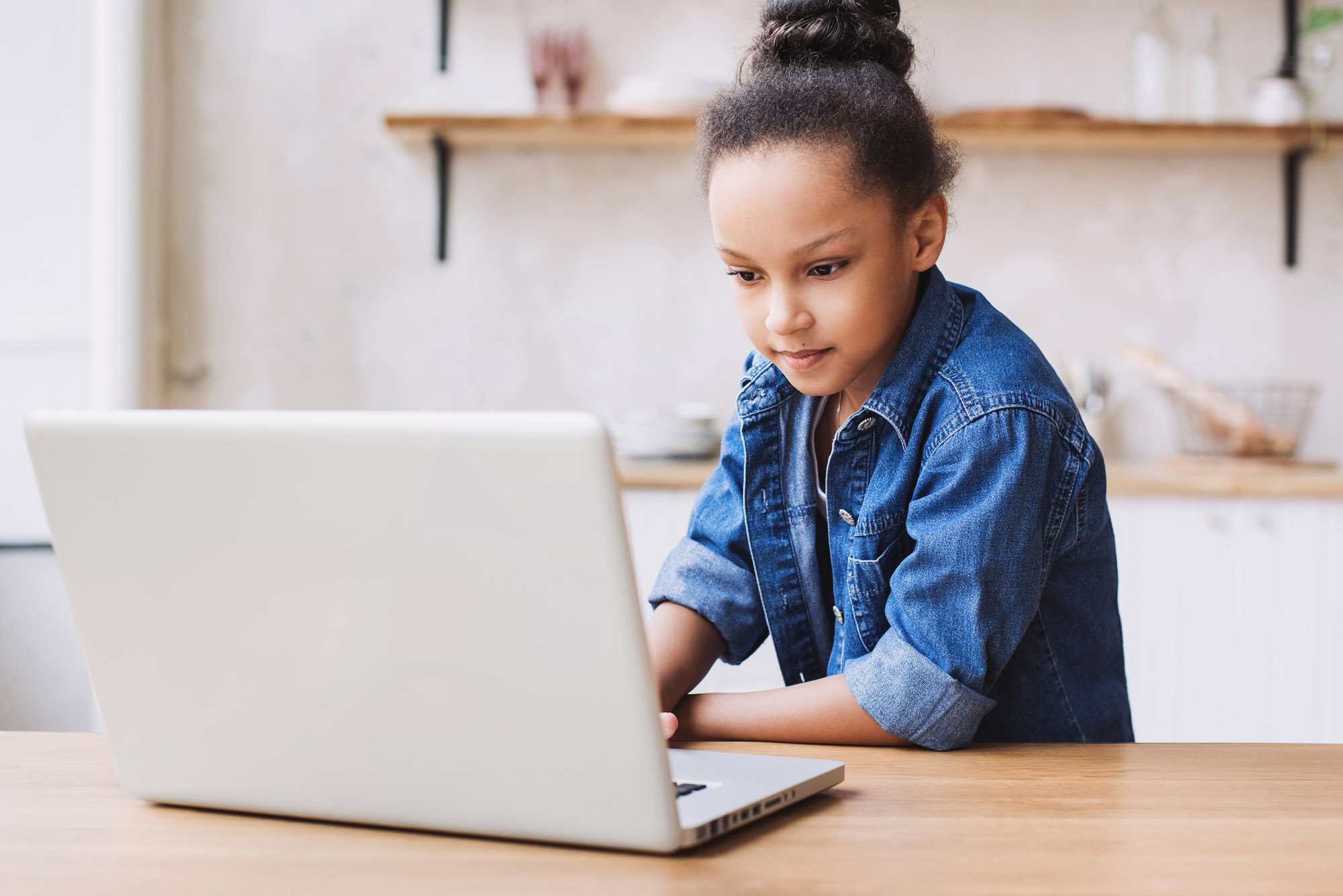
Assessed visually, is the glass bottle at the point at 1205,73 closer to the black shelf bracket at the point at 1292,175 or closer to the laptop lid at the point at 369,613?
the black shelf bracket at the point at 1292,175

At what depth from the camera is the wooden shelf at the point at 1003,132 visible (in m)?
2.31

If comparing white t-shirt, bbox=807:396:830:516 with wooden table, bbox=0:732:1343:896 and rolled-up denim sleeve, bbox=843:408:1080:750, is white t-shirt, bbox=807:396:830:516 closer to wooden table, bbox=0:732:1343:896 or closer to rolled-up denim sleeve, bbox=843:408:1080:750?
rolled-up denim sleeve, bbox=843:408:1080:750

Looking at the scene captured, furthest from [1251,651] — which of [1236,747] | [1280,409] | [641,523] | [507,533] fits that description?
[507,533]

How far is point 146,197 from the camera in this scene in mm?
2469

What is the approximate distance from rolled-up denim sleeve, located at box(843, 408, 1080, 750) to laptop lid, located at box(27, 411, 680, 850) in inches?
11.9

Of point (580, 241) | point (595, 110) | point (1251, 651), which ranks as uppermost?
point (595, 110)

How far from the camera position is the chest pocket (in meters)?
0.88

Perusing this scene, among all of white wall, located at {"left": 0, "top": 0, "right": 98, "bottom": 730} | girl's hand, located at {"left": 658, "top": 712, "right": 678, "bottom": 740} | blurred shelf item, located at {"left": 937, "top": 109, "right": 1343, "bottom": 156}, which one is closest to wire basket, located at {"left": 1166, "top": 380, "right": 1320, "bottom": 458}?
blurred shelf item, located at {"left": 937, "top": 109, "right": 1343, "bottom": 156}

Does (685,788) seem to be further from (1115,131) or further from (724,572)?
(1115,131)

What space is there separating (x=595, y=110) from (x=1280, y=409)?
156cm

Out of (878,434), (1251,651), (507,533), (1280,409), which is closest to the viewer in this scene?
(507,533)

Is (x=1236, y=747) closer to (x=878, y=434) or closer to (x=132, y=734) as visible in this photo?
(x=878, y=434)

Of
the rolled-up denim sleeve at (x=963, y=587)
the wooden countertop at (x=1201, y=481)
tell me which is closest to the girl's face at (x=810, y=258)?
the rolled-up denim sleeve at (x=963, y=587)

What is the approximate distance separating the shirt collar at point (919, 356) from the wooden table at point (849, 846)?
0.95 feet
